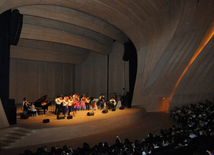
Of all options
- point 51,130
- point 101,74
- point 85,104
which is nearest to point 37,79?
point 101,74

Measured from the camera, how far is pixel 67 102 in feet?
39.3

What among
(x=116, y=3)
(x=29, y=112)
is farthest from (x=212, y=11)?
(x=29, y=112)

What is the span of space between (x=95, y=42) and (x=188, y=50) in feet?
31.6

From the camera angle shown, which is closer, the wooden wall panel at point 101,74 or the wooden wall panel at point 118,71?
the wooden wall panel at point 118,71

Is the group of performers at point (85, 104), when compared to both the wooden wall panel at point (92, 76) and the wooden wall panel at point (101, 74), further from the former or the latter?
the wooden wall panel at point (92, 76)

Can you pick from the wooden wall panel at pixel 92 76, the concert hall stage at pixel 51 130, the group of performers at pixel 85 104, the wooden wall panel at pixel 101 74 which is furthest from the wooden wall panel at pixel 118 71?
the concert hall stage at pixel 51 130

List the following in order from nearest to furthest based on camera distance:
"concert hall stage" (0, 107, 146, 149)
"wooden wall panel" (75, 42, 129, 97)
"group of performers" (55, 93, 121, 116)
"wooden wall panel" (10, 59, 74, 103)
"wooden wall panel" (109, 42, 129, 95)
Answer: "concert hall stage" (0, 107, 146, 149) → "group of performers" (55, 93, 121, 116) → "wooden wall panel" (10, 59, 74, 103) → "wooden wall panel" (109, 42, 129, 95) → "wooden wall panel" (75, 42, 129, 97)

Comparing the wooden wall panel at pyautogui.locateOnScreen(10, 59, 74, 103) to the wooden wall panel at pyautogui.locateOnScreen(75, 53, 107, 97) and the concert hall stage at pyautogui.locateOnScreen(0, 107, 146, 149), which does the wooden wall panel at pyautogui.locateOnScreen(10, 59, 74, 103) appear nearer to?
the wooden wall panel at pyautogui.locateOnScreen(75, 53, 107, 97)

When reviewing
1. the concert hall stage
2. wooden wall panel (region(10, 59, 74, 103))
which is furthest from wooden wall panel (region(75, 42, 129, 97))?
the concert hall stage

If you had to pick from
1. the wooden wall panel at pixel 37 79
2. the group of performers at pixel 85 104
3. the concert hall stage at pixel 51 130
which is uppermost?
the wooden wall panel at pixel 37 79

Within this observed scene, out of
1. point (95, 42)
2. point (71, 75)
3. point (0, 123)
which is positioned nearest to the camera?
point (0, 123)

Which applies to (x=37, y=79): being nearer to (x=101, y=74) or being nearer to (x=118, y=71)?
(x=101, y=74)

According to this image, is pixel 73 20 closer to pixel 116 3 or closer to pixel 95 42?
pixel 116 3

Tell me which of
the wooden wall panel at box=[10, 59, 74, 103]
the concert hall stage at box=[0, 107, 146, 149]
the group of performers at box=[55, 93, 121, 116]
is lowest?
the concert hall stage at box=[0, 107, 146, 149]
